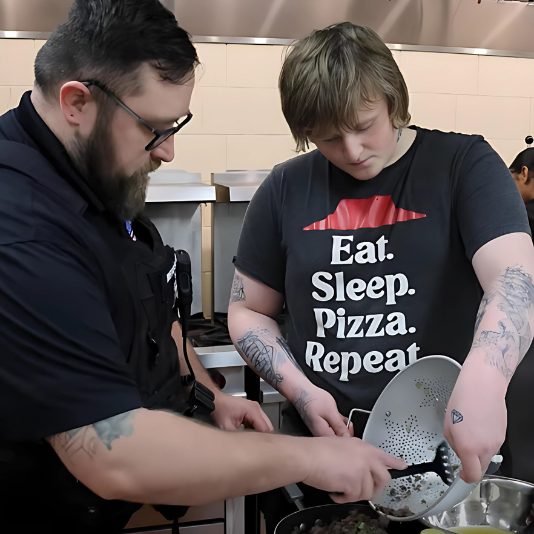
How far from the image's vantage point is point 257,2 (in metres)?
2.29

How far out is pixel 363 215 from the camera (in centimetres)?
105

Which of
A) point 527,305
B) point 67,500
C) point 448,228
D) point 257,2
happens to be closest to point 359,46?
point 448,228

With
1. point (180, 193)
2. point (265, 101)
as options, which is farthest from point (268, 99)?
point (180, 193)

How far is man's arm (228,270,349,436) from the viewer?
97cm

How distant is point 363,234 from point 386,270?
80 mm

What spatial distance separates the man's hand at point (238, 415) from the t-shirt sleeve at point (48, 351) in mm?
515

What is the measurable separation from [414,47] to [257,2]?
2.43 ft

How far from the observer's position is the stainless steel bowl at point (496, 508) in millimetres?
861

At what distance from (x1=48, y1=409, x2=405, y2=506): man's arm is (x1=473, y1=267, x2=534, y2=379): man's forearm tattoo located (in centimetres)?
24

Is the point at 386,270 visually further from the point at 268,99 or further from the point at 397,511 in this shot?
the point at 268,99

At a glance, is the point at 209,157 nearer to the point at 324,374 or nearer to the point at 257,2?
the point at 257,2

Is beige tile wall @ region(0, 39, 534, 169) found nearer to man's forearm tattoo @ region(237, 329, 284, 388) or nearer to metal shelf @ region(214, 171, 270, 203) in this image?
metal shelf @ region(214, 171, 270, 203)

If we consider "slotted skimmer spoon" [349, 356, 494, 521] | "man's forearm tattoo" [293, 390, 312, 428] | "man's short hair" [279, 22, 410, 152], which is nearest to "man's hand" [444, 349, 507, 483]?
"slotted skimmer spoon" [349, 356, 494, 521]

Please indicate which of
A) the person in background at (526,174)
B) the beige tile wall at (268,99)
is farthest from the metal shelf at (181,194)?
the person in background at (526,174)
